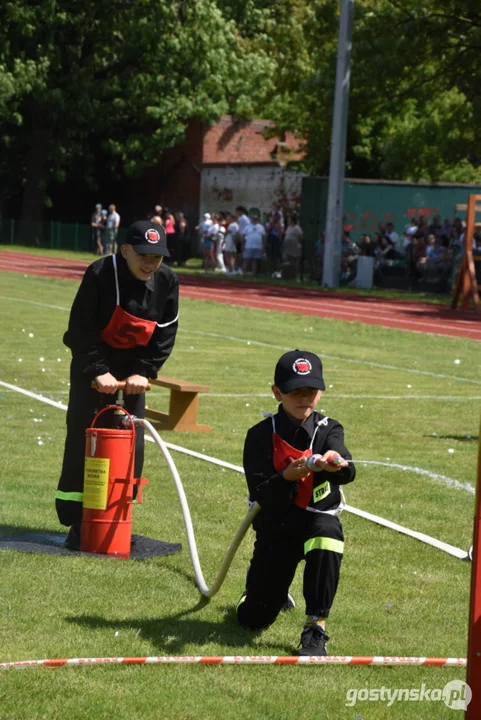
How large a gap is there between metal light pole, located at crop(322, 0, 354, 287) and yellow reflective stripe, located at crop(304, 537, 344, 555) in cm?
2664

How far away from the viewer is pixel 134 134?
52531 mm

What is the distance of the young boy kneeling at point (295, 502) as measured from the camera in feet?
17.3

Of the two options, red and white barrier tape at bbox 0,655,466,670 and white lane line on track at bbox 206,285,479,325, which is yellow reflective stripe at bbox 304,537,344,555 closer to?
red and white barrier tape at bbox 0,655,466,670

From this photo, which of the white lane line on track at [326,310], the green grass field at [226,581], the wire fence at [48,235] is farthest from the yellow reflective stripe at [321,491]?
the wire fence at [48,235]

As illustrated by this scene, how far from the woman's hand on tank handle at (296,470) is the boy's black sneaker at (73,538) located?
6.66 feet

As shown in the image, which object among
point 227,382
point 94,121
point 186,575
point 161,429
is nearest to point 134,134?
point 94,121

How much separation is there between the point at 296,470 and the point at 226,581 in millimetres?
1471

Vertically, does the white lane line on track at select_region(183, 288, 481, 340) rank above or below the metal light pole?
below

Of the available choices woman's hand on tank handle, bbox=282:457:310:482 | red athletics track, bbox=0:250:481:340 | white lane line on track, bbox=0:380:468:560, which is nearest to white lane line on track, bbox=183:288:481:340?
red athletics track, bbox=0:250:481:340

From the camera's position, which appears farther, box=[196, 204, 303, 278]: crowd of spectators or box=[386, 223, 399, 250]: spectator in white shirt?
box=[196, 204, 303, 278]: crowd of spectators

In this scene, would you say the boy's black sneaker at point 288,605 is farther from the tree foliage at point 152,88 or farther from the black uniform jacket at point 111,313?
the tree foliage at point 152,88

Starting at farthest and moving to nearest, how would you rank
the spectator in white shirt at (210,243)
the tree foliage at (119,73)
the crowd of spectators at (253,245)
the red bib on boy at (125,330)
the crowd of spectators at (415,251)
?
the tree foliage at (119,73) < the spectator in white shirt at (210,243) < the crowd of spectators at (253,245) < the crowd of spectators at (415,251) < the red bib on boy at (125,330)

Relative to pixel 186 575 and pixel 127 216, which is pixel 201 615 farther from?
pixel 127 216

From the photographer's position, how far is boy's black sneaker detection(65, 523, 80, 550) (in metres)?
6.84
